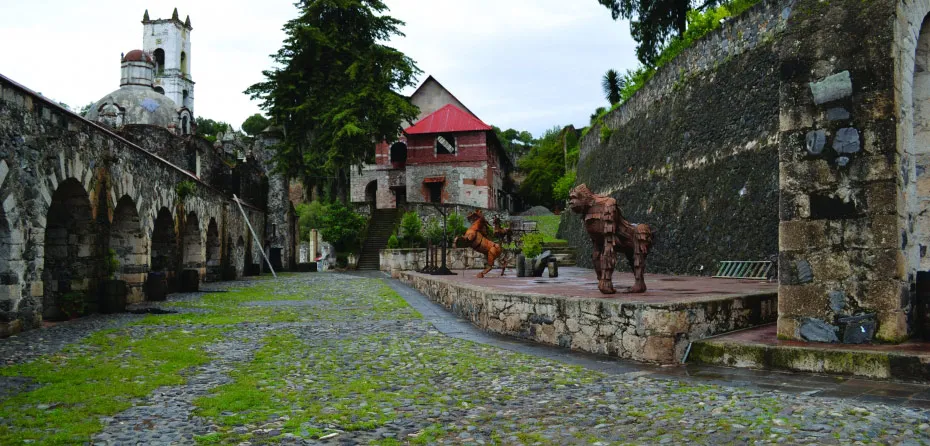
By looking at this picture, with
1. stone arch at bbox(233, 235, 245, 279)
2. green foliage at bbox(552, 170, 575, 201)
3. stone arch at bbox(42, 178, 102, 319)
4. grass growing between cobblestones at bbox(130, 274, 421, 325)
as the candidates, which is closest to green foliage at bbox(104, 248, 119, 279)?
stone arch at bbox(42, 178, 102, 319)

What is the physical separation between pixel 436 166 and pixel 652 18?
19.9 meters

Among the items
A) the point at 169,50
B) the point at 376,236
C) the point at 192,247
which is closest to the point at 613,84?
the point at 376,236

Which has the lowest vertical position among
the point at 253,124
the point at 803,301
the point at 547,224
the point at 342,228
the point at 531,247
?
the point at 803,301

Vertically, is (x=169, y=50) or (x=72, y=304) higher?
(x=169, y=50)

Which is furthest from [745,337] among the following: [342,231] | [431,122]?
[431,122]

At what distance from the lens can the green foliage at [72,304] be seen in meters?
10.5

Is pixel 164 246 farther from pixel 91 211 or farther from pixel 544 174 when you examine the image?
pixel 544 174

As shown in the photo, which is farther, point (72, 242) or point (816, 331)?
point (72, 242)

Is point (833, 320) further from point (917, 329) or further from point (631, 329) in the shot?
point (631, 329)

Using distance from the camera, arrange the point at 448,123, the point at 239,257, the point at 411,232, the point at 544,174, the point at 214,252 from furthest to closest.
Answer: the point at 544,174, the point at 448,123, the point at 411,232, the point at 239,257, the point at 214,252

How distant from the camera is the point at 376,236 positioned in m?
33.9

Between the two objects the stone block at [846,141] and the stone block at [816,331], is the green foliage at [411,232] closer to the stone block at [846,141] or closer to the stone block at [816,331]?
the stone block at [816,331]

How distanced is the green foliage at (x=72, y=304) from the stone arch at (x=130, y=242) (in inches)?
107

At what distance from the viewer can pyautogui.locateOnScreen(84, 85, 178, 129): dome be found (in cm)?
3109
